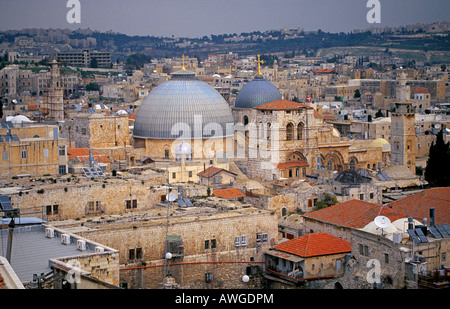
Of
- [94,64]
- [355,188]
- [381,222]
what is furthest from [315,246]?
[94,64]

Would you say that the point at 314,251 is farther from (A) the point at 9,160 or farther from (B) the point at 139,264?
(A) the point at 9,160

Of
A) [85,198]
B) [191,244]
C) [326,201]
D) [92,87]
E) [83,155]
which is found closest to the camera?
[191,244]

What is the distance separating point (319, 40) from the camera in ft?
616

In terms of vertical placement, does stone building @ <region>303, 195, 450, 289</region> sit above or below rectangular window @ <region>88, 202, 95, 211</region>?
below

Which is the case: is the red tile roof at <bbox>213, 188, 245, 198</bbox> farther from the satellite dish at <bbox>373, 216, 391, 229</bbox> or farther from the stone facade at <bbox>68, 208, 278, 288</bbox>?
the satellite dish at <bbox>373, 216, 391, 229</bbox>

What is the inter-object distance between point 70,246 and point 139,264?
11.7ft

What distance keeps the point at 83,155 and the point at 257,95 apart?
47.6ft

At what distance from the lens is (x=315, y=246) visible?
21.5 meters

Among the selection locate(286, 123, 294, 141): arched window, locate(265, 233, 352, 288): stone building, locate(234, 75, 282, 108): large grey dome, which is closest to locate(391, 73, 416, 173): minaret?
locate(286, 123, 294, 141): arched window

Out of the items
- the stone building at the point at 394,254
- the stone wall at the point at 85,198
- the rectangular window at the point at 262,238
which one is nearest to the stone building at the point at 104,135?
the stone wall at the point at 85,198

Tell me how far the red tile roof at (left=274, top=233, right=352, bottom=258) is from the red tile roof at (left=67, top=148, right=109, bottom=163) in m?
12.0

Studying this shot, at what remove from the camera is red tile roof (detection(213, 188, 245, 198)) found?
1107 inches

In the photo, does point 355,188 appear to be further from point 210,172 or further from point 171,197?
point 171,197
